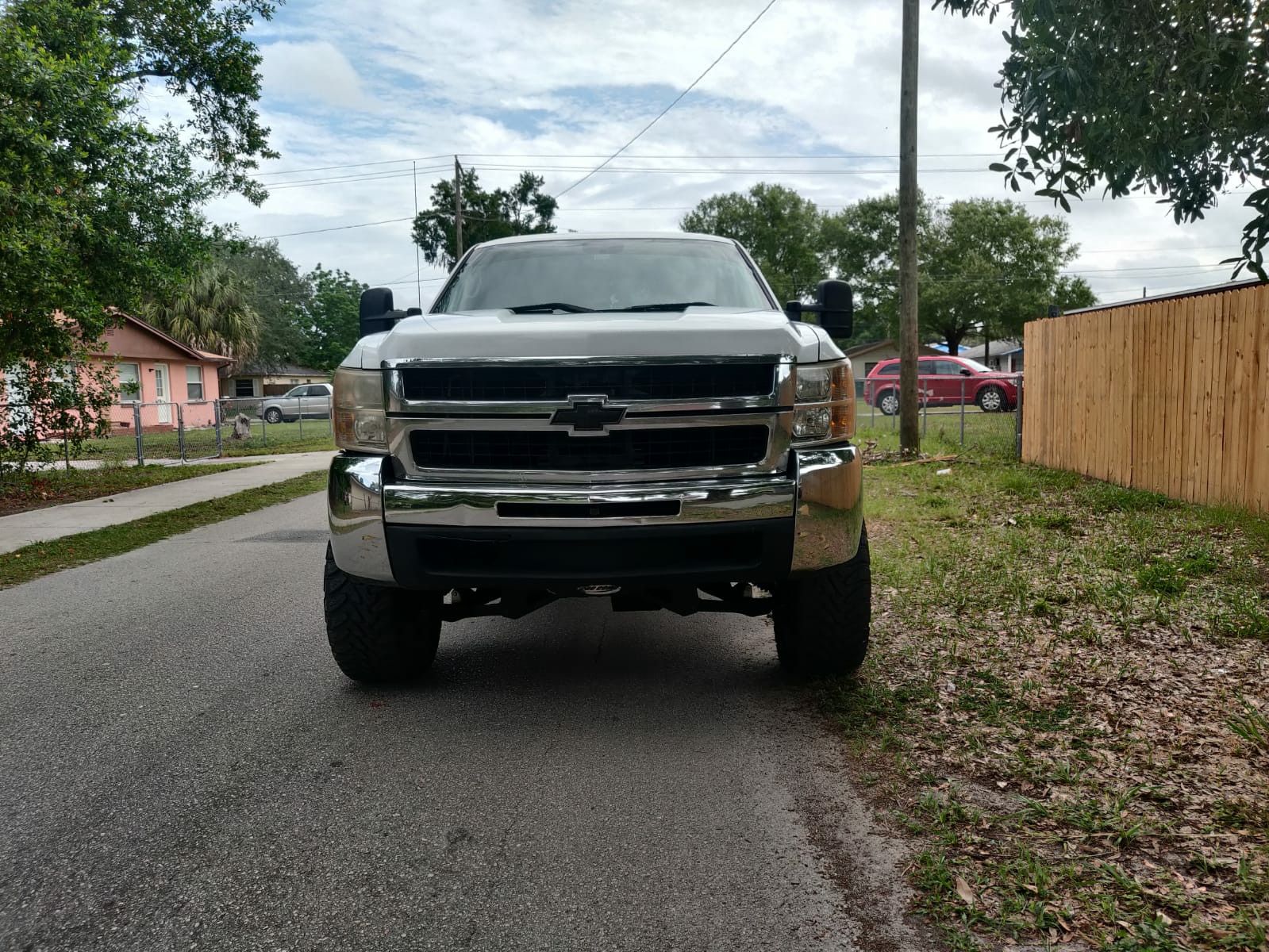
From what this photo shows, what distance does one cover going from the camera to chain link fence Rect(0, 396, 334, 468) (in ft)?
47.7

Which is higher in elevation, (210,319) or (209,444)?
(210,319)

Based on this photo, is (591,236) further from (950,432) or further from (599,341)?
(950,432)

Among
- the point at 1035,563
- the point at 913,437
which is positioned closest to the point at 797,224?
the point at 913,437

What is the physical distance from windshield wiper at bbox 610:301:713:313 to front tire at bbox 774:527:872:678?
1.38 m

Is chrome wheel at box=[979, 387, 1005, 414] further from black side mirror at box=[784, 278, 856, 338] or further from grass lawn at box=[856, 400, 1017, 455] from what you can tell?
black side mirror at box=[784, 278, 856, 338]

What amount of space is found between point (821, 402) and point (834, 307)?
1.45 meters

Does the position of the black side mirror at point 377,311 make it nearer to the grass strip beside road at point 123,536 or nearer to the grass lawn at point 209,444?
the grass strip beside road at point 123,536

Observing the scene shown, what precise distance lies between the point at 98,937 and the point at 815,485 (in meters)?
2.67

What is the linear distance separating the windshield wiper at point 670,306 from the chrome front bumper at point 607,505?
4.01ft

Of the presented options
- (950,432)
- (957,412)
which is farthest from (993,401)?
(950,432)

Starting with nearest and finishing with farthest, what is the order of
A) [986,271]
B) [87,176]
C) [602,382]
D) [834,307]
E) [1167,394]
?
1. [602,382]
2. [834,307]
3. [1167,394]
4. [87,176]
5. [986,271]

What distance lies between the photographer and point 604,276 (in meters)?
5.31

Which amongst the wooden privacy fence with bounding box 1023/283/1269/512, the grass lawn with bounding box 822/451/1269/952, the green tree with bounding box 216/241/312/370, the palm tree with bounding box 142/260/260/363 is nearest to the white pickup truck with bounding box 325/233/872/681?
the grass lawn with bounding box 822/451/1269/952

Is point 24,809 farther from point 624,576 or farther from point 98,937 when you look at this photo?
point 624,576
